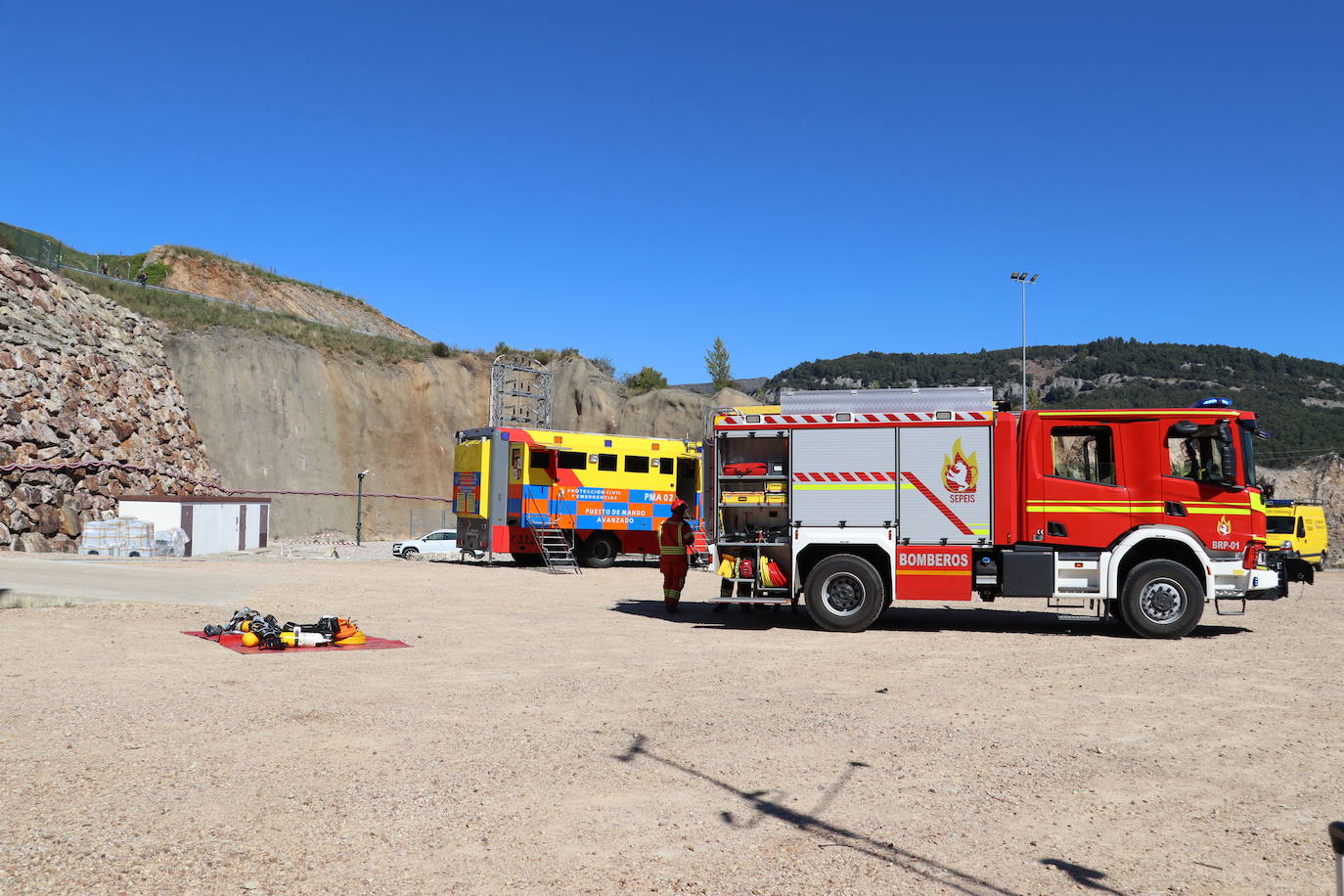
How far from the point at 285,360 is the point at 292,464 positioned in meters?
5.09

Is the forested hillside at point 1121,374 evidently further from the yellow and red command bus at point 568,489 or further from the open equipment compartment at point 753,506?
the open equipment compartment at point 753,506

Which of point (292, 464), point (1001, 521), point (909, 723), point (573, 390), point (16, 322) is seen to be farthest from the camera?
point (573, 390)

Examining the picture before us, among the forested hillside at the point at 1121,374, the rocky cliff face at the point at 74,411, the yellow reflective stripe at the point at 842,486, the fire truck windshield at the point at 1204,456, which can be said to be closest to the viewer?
the fire truck windshield at the point at 1204,456

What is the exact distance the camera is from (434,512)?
1715 inches

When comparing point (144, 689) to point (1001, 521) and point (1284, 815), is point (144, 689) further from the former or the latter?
point (1001, 521)

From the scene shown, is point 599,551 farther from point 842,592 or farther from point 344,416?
point 344,416

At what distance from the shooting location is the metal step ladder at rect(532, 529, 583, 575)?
24062 mm

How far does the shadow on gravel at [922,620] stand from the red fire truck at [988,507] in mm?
453

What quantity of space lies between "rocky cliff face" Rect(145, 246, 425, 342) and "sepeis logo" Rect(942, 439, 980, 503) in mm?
56498

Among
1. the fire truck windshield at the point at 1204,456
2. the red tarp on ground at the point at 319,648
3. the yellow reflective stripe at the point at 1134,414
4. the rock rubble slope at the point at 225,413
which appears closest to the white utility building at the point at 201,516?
the rock rubble slope at the point at 225,413

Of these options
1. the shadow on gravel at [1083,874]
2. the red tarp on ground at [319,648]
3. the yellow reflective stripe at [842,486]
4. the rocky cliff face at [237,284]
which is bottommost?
the shadow on gravel at [1083,874]

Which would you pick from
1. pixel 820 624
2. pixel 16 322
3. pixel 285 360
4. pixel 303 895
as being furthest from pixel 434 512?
pixel 303 895

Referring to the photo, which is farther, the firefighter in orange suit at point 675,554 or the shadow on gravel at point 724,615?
the firefighter in orange suit at point 675,554

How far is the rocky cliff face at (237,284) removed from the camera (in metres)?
65.8
